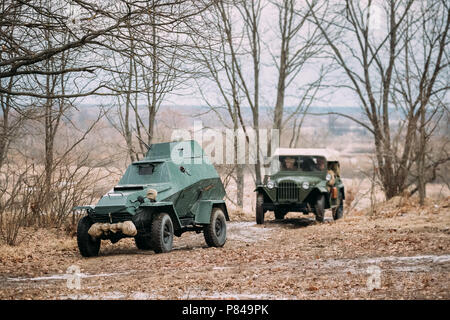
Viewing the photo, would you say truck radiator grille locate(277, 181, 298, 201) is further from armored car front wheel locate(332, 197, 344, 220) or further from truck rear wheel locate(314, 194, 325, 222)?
armored car front wheel locate(332, 197, 344, 220)

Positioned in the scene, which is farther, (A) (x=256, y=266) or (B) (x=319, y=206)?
(B) (x=319, y=206)

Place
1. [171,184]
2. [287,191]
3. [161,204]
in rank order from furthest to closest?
[287,191], [171,184], [161,204]

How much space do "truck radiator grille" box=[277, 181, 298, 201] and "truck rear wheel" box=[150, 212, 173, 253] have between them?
592 centimetres

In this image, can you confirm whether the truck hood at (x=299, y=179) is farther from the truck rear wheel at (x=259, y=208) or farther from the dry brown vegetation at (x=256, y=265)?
the dry brown vegetation at (x=256, y=265)

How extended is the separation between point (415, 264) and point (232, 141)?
14.3 m

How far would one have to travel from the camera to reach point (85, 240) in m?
11.0

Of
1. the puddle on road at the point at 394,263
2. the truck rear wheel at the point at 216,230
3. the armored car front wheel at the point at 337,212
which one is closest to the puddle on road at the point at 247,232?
the truck rear wheel at the point at 216,230

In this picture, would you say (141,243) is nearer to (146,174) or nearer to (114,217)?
(146,174)

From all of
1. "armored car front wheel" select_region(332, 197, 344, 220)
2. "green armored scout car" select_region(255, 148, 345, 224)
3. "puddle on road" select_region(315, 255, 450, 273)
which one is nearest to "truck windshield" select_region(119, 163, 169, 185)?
"puddle on road" select_region(315, 255, 450, 273)

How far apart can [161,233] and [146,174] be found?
4.63 ft

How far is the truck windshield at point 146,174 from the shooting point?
11.7m

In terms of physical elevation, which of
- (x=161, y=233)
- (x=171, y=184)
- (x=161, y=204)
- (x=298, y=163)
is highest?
(x=298, y=163)

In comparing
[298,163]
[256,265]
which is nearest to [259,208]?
[298,163]
